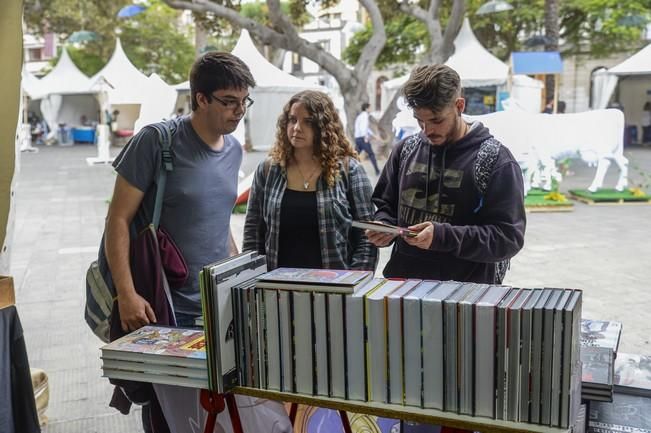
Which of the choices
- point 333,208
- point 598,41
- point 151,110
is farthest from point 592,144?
point 598,41

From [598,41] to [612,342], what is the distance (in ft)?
75.8

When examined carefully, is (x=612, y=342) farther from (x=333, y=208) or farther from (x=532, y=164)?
(x=532, y=164)

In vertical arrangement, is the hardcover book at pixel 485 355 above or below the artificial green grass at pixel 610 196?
above

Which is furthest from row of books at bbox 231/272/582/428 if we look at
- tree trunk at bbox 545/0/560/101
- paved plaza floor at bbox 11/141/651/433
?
tree trunk at bbox 545/0/560/101

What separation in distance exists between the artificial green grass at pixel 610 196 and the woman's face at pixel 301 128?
31.8ft

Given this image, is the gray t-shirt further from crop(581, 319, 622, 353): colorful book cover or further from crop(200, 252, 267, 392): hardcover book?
crop(581, 319, 622, 353): colorful book cover

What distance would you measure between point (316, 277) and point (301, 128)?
1163mm

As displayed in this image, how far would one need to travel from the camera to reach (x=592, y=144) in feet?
37.8

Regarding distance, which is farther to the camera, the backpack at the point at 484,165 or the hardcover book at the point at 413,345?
the backpack at the point at 484,165

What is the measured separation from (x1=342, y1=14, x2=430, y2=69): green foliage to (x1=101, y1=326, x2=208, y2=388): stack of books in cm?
2000

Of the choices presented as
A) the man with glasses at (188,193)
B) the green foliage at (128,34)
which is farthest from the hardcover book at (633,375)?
the green foliage at (128,34)

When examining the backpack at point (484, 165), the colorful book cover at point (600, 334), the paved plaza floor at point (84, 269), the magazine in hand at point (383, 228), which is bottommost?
the paved plaza floor at point (84, 269)

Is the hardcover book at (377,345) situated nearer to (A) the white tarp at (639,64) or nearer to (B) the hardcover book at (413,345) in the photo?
(B) the hardcover book at (413,345)

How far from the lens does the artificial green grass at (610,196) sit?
11.3 m
